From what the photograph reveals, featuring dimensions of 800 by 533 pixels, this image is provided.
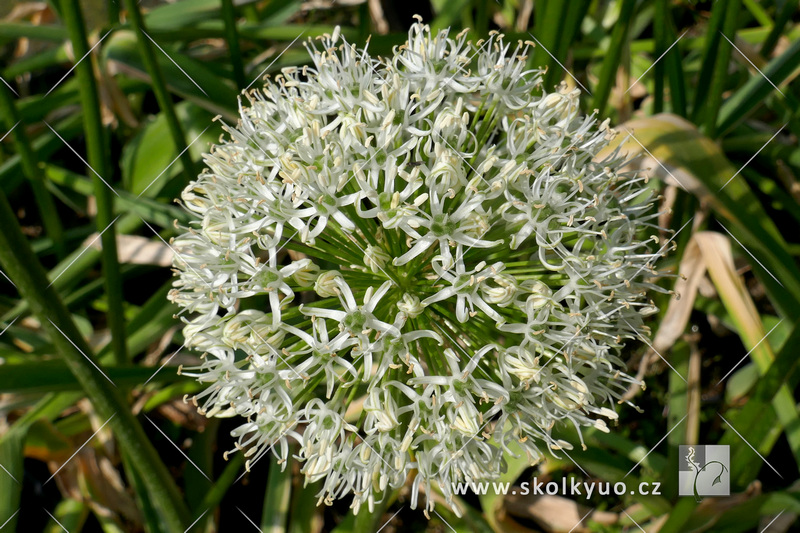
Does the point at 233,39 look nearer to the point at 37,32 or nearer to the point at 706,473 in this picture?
the point at 37,32

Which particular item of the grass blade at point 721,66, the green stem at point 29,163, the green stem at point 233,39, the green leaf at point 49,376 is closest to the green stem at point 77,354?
the green leaf at point 49,376

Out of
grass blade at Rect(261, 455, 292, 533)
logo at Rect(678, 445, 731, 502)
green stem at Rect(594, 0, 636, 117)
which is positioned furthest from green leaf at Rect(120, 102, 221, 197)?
logo at Rect(678, 445, 731, 502)

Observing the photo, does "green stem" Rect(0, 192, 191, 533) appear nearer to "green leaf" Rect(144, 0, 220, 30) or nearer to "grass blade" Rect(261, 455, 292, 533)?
"grass blade" Rect(261, 455, 292, 533)

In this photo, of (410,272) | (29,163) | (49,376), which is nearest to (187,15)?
(29,163)

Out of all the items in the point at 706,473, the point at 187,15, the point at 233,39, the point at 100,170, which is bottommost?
the point at 706,473

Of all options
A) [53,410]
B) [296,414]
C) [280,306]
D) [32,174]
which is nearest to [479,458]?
[296,414]

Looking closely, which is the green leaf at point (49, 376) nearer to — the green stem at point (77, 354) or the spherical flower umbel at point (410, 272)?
the green stem at point (77, 354)
